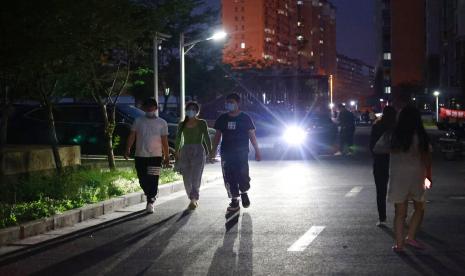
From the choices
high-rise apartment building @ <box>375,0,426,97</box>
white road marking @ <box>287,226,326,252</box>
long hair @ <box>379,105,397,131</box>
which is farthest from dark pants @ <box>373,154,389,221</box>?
high-rise apartment building @ <box>375,0,426,97</box>

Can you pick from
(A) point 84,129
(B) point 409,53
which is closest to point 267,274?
(A) point 84,129

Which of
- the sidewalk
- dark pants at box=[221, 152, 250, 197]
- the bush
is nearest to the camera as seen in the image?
the sidewalk

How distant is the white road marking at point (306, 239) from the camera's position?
25.7 ft

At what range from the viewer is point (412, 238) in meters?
7.81

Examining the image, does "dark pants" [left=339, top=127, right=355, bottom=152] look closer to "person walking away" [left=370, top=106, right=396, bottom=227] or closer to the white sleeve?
"person walking away" [left=370, top=106, right=396, bottom=227]

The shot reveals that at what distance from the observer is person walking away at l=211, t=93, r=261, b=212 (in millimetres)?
11188

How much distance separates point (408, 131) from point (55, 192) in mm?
6095

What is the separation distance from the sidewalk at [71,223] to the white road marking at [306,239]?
287 cm

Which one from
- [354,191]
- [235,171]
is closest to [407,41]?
[354,191]

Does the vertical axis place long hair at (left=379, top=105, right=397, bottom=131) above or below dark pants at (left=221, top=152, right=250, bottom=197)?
above

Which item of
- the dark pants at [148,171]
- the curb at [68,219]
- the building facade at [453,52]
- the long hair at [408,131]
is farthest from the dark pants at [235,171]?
the building facade at [453,52]

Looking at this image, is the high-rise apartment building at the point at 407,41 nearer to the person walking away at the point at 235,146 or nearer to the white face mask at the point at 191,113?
the white face mask at the point at 191,113

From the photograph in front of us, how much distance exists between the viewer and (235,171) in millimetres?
11305

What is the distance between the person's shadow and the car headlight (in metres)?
21.4
